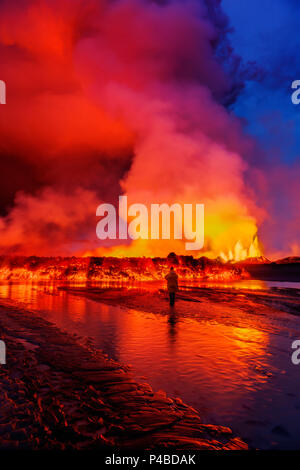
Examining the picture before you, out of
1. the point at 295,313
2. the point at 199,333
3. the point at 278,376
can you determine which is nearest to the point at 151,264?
the point at 295,313

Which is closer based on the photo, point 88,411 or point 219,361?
point 88,411

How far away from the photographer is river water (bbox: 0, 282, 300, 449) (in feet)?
15.8

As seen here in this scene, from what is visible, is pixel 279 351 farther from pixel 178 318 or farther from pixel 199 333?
pixel 178 318

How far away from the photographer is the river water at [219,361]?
481cm

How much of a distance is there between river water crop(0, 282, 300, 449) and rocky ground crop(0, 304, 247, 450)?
15.0 inches

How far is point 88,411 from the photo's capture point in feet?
16.2

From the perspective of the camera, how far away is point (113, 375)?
6.59m

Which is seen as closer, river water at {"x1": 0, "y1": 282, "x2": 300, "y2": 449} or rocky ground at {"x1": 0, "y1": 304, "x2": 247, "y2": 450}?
rocky ground at {"x1": 0, "y1": 304, "x2": 247, "y2": 450}

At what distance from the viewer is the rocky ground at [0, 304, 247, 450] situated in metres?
4.08

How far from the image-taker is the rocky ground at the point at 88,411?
408cm

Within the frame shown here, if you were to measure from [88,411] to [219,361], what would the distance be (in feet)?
12.9

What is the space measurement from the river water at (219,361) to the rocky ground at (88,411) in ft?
1.25

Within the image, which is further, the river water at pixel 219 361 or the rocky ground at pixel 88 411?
the river water at pixel 219 361
